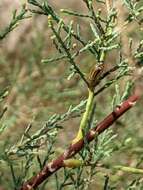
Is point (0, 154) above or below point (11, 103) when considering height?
above

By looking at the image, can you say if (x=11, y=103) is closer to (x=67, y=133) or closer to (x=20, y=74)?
(x=20, y=74)

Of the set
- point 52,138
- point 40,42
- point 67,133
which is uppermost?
point 52,138

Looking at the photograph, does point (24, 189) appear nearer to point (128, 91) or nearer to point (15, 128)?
point (128, 91)

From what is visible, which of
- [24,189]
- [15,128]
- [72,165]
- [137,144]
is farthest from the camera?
[15,128]

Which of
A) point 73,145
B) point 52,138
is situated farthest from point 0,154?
point 73,145

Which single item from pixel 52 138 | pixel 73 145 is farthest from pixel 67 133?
pixel 73 145

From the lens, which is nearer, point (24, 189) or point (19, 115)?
point (24, 189)

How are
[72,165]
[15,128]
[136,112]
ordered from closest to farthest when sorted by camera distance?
[72,165]
[136,112]
[15,128]

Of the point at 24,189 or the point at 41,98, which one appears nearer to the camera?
the point at 24,189

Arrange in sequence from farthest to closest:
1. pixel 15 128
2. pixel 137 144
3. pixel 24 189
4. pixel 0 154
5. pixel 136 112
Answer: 1. pixel 15 128
2. pixel 136 112
3. pixel 137 144
4. pixel 0 154
5. pixel 24 189
